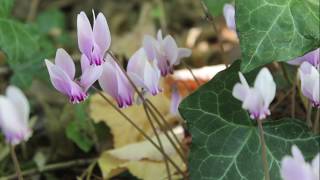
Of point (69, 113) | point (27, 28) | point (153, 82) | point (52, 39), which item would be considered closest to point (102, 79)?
point (153, 82)

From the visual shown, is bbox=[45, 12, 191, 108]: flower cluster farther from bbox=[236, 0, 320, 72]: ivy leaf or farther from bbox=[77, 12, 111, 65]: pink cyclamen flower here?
bbox=[236, 0, 320, 72]: ivy leaf

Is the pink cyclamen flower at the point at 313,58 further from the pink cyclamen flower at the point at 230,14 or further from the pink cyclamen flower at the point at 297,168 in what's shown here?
the pink cyclamen flower at the point at 297,168

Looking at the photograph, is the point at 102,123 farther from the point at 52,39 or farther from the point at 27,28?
the point at 52,39

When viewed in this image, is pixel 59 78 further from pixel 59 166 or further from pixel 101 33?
pixel 59 166

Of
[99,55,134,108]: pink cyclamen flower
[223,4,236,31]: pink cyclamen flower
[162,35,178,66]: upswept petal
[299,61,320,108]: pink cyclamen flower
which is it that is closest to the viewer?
[299,61,320,108]: pink cyclamen flower

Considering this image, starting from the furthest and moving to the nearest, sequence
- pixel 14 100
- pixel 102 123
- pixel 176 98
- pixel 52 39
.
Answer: pixel 52 39, pixel 102 123, pixel 176 98, pixel 14 100

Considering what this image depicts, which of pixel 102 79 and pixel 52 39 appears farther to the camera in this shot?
pixel 52 39

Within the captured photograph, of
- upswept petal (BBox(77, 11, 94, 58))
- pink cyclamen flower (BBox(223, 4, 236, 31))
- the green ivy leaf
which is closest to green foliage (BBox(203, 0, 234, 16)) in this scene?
pink cyclamen flower (BBox(223, 4, 236, 31))
